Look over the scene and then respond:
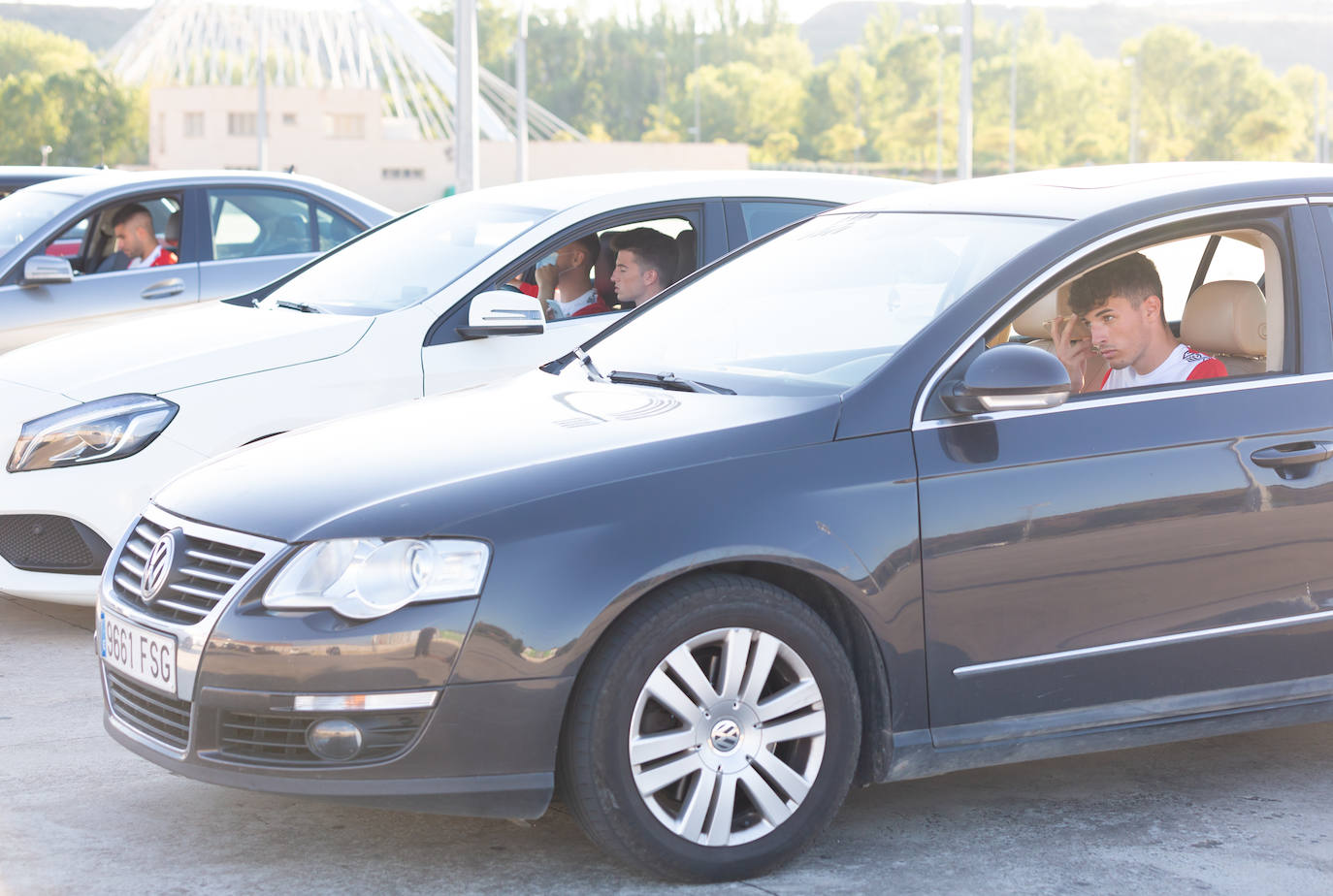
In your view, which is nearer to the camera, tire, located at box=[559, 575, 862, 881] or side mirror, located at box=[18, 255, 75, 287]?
tire, located at box=[559, 575, 862, 881]

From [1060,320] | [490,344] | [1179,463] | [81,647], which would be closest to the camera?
[1179,463]

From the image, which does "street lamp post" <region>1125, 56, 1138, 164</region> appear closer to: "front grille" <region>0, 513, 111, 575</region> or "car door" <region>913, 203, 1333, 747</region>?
"front grille" <region>0, 513, 111, 575</region>

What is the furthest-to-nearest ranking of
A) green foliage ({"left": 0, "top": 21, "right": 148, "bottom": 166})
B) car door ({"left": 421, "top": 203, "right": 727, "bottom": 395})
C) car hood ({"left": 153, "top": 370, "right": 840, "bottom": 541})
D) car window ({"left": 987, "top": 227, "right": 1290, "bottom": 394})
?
green foliage ({"left": 0, "top": 21, "right": 148, "bottom": 166}), car door ({"left": 421, "top": 203, "right": 727, "bottom": 395}), car window ({"left": 987, "top": 227, "right": 1290, "bottom": 394}), car hood ({"left": 153, "top": 370, "right": 840, "bottom": 541})

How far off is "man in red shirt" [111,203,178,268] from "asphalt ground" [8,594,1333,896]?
15.8 feet

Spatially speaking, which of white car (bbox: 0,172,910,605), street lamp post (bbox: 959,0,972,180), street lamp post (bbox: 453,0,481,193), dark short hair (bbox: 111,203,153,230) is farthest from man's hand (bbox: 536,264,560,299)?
street lamp post (bbox: 959,0,972,180)

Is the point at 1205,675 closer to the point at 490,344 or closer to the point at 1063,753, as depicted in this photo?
the point at 1063,753

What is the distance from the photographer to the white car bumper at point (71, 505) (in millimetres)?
5836

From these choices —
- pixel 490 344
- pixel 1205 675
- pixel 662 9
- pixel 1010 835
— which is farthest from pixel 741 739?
pixel 662 9

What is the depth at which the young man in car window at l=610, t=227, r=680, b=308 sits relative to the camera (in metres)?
6.73

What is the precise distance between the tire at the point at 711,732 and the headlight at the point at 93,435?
292 cm

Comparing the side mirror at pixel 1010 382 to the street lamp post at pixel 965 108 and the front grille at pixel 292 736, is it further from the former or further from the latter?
the street lamp post at pixel 965 108

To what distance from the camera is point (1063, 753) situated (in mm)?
3932

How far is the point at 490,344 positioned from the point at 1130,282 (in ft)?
8.44

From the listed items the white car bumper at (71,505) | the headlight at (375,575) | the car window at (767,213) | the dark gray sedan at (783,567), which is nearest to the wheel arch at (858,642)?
the dark gray sedan at (783,567)
